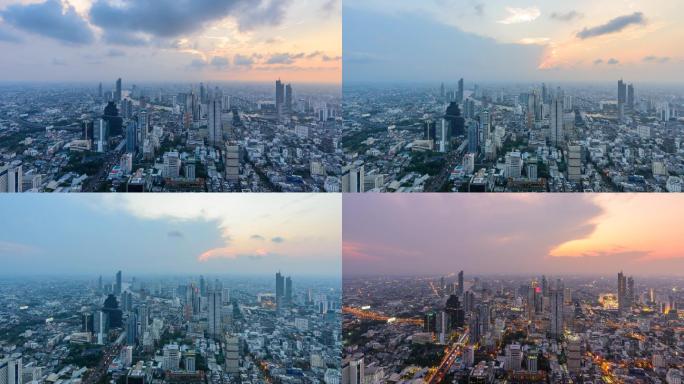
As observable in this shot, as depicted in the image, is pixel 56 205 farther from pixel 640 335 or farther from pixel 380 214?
pixel 640 335

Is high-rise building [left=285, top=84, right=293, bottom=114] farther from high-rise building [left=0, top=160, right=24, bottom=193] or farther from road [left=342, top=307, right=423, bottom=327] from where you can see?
high-rise building [left=0, top=160, right=24, bottom=193]

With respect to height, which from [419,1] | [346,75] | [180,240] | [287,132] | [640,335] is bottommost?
[640,335]

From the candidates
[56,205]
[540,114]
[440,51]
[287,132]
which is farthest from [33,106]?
[540,114]

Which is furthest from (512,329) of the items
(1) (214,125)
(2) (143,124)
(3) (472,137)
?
(2) (143,124)

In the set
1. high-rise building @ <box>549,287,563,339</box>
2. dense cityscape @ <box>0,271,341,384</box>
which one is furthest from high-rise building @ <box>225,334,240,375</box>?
high-rise building @ <box>549,287,563,339</box>

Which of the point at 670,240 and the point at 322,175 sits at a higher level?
the point at 322,175

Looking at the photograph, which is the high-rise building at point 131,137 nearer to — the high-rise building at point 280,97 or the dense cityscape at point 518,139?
the high-rise building at point 280,97

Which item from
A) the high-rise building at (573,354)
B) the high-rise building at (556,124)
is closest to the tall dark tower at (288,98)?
the high-rise building at (556,124)
